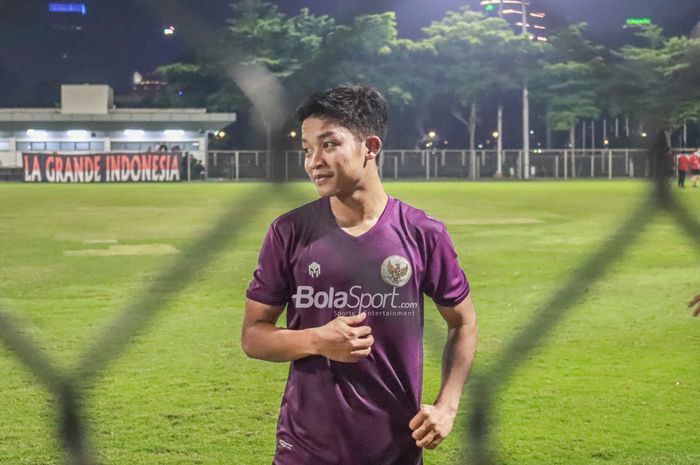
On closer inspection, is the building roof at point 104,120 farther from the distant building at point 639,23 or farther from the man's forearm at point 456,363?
the distant building at point 639,23

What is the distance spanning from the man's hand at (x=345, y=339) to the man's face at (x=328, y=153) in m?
0.16

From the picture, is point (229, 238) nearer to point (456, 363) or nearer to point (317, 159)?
point (317, 159)

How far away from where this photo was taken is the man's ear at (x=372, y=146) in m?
1.20

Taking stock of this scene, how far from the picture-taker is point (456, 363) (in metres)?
1.27

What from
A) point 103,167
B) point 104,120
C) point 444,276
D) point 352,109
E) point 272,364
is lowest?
point 272,364

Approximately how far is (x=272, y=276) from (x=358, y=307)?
0.43 feet

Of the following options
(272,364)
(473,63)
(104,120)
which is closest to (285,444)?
(272,364)

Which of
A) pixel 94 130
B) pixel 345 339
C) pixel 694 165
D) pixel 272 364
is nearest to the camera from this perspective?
pixel 345 339

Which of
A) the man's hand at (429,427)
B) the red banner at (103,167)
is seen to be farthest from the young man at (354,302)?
the red banner at (103,167)

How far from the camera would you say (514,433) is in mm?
2566

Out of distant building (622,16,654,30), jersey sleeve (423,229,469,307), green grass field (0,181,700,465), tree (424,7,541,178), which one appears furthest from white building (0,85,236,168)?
distant building (622,16,654,30)

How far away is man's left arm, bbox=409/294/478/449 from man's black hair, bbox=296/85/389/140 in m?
0.28

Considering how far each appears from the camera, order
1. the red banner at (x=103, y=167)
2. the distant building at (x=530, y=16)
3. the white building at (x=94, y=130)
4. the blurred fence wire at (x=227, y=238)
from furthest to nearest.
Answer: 1. the red banner at (x=103, y=167)
2. the white building at (x=94, y=130)
3. the blurred fence wire at (x=227, y=238)
4. the distant building at (x=530, y=16)

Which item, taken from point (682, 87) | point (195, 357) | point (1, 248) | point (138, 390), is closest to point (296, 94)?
point (682, 87)
